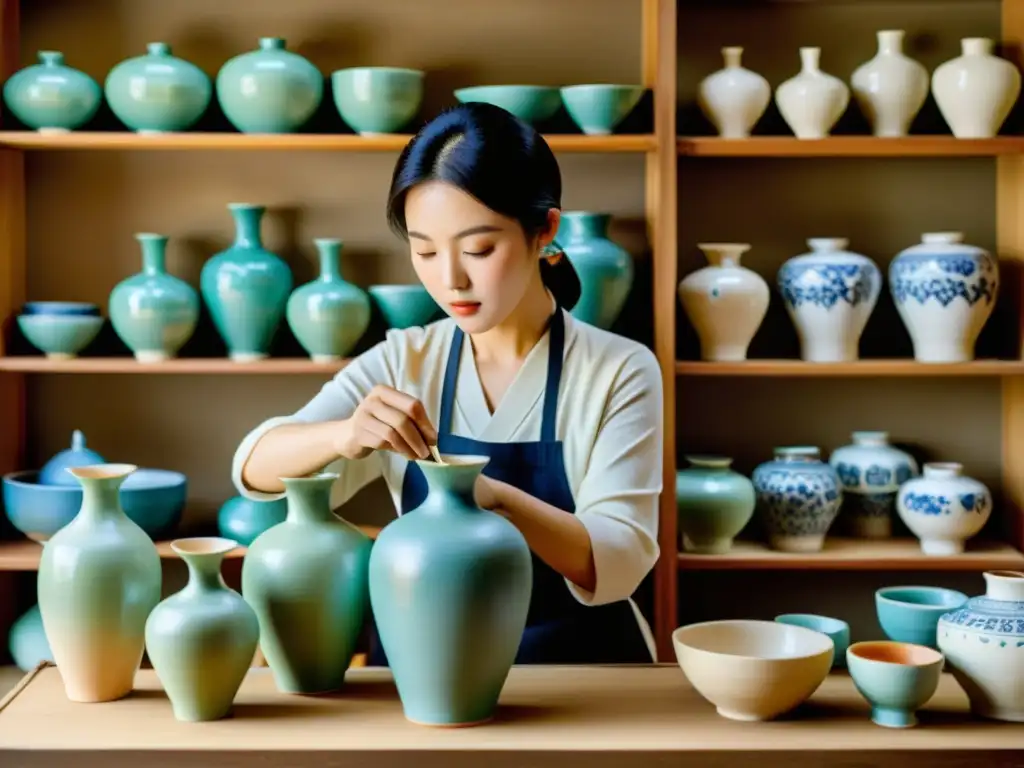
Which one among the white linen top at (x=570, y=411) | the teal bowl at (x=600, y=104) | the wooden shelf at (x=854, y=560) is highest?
the teal bowl at (x=600, y=104)

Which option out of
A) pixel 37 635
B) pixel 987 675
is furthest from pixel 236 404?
pixel 987 675

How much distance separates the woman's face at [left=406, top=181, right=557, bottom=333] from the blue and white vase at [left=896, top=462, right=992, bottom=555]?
5.69 feet

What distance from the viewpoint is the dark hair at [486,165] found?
1.81m

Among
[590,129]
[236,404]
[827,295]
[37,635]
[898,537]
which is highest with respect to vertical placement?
[590,129]

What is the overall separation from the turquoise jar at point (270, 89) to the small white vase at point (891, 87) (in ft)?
4.54

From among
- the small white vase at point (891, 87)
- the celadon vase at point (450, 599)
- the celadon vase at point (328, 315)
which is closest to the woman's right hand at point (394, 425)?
the celadon vase at point (450, 599)

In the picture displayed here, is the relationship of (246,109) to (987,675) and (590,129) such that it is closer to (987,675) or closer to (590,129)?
(590,129)

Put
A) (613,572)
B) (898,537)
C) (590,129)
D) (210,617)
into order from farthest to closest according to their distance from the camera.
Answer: (898,537) < (590,129) < (613,572) < (210,617)

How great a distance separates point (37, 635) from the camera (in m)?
3.19

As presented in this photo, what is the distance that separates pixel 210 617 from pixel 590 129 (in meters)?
1.99

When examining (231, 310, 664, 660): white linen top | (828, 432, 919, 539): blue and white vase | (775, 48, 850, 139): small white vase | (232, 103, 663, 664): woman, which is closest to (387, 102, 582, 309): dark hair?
(232, 103, 663, 664): woman

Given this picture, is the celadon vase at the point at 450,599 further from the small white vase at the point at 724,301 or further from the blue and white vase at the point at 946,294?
the blue and white vase at the point at 946,294

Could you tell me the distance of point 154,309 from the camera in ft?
10.3

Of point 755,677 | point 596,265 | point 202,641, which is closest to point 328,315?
point 596,265
